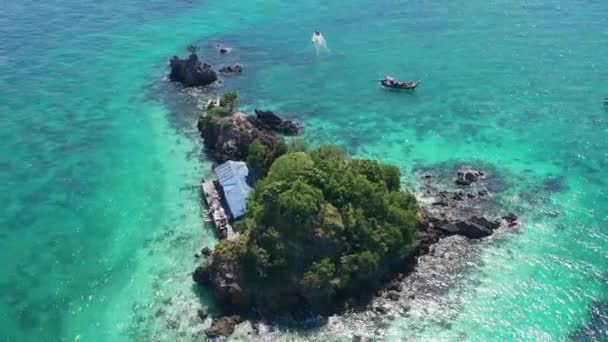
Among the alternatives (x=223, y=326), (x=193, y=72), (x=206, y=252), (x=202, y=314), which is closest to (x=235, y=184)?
(x=206, y=252)

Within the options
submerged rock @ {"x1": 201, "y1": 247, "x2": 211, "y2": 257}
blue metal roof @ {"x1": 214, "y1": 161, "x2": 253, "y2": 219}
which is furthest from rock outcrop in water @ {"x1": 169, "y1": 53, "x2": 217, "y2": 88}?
submerged rock @ {"x1": 201, "y1": 247, "x2": 211, "y2": 257}

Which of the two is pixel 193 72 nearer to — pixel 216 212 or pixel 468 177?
pixel 216 212

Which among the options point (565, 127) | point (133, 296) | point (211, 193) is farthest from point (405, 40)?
point (133, 296)

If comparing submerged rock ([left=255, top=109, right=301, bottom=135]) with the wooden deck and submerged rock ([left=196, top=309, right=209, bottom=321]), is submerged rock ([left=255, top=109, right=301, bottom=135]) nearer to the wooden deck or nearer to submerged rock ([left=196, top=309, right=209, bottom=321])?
the wooden deck

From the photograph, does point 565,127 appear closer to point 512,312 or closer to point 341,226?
point 512,312

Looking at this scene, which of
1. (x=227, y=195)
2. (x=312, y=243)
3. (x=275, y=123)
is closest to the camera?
(x=312, y=243)

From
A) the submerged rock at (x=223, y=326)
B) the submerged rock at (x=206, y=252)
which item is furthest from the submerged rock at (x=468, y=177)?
the submerged rock at (x=223, y=326)

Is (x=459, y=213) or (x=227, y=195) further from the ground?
(x=227, y=195)
